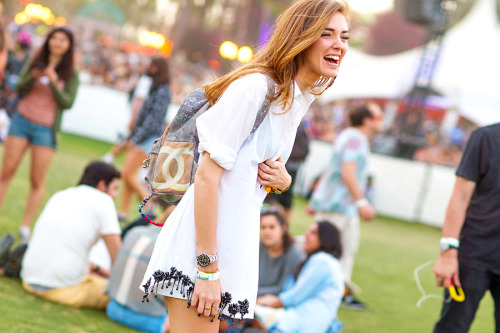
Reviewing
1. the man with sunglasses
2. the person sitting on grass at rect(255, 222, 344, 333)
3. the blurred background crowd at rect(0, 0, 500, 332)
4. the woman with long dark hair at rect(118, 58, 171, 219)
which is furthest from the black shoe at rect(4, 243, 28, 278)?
the man with sunglasses

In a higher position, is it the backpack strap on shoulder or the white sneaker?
the backpack strap on shoulder

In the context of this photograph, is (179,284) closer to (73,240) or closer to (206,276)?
(206,276)

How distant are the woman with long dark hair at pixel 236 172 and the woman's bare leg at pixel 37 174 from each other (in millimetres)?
4091

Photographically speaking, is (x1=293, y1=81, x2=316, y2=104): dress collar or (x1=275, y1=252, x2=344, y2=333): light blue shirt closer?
(x1=293, y1=81, x2=316, y2=104): dress collar

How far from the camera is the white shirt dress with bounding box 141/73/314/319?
2.16m

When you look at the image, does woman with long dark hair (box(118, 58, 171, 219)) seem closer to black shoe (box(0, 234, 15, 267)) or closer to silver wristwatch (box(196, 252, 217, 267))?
black shoe (box(0, 234, 15, 267))

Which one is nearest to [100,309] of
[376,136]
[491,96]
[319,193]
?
[319,193]

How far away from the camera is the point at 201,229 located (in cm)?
217

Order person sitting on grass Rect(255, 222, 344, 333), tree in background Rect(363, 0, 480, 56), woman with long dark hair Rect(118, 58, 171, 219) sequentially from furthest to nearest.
A: tree in background Rect(363, 0, 480, 56)
woman with long dark hair Rect(118, 58, 171, 219)
person sitting on grass Rect(255, 222, 344, 333)

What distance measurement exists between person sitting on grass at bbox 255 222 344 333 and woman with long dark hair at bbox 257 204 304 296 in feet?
0.81

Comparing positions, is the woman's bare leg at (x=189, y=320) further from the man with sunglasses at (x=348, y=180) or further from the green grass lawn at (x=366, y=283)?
the man with sunglasses at (x=348, y=180)

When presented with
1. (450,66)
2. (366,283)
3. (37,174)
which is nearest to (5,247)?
(37,174)

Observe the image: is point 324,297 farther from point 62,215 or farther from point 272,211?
point 62,215

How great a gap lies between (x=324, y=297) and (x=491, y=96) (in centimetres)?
2052
